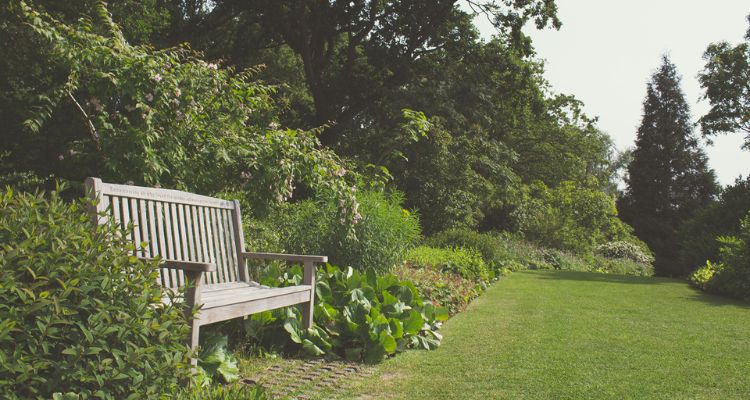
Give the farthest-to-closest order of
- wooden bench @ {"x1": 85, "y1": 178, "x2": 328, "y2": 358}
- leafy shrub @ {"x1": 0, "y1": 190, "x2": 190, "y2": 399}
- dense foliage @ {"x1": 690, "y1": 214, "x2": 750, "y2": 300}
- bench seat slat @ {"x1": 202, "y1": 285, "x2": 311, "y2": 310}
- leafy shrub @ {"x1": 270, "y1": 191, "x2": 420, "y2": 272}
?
dense foliage @ {"x1": 690, "y1": 214, "x2": 750, "y2": 300} < leafy shrub @ {"x1": 270, "y1": 191, "x2": 420, "y2": 272} < bench seat slat @ {"x1": 202, "y1": 285, "x2": 311, "y2": 310} < wooden bench @ {"x1": 85, "y1": 178, "x2": 328, "y2": 358} < leafy shrub @ {"x1": 0, "y1": 190, "x2": 190, "y2": 399}

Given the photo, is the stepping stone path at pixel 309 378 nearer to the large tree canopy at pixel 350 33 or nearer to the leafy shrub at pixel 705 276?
the leafy shrub at pixel 705 276

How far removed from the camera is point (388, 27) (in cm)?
1733

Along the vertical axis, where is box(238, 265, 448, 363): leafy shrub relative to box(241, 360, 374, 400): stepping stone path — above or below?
above

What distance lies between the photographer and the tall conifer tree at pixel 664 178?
34531mm

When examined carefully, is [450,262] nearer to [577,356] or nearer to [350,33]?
[577,356]

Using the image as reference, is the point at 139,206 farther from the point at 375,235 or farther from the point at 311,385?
the point at 375,235

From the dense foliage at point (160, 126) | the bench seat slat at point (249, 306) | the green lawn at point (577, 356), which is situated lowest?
the green lawn at point (577, 356)

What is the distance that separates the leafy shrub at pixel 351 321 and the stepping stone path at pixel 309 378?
23 centimetres

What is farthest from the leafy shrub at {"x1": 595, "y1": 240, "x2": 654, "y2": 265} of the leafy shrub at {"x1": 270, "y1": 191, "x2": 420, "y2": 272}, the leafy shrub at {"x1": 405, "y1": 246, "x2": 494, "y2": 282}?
the leafy shrub at {"x1": 270, "y1": 191, "x2": 420, "y2": 272}

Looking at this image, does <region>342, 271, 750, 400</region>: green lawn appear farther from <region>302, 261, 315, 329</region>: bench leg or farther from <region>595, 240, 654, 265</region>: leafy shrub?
<region>595, 240, 654, 265</region>: leafy shrub

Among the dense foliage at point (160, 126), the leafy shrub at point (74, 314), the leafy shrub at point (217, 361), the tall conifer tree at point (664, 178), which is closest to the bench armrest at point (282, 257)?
the leafy shrub at point (217, 361)

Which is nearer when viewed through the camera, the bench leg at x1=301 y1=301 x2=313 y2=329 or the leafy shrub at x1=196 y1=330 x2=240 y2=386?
the leafy shrub at x1=196 y1=330 x2=240 y2=386

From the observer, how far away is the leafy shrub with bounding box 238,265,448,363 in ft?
15.9

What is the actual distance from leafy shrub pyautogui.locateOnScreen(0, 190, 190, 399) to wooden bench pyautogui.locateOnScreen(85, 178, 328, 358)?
21.0 inches
